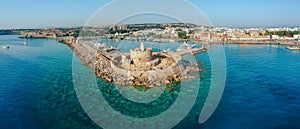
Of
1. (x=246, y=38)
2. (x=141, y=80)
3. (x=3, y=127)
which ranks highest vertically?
(x=246, y=38)

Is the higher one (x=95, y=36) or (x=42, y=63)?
(x=95, y=36)

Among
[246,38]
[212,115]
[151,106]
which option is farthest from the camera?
[246,38]

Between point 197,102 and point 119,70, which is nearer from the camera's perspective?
point 197,102

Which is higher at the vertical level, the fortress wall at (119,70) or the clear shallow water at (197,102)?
the fortress wall at (119,70)

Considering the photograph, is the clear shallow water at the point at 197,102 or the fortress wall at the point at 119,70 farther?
the fortress wall at the point at 119,70

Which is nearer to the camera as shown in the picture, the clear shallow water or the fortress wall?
the clear shallow water

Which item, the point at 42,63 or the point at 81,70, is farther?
the point at 42,63

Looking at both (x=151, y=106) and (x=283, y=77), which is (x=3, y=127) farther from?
(x=283, y=77)

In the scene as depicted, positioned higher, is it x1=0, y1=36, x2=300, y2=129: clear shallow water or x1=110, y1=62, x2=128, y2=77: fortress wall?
x1=110, y1=62, x2=128, y2=77: fortress wall

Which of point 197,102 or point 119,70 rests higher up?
point 119,70

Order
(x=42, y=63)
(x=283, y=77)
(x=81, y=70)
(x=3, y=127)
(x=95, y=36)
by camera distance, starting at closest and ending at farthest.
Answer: (x=3, y=127) → (x=283, y=77) → (x=81, y=70) → (x=42, y=63) → (x=95, y=36)

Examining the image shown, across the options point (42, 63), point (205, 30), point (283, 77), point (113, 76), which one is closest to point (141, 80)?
point (113, 76)
